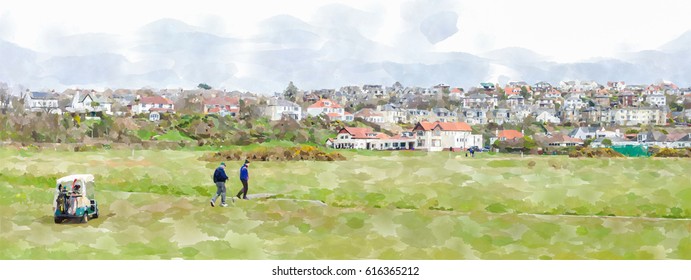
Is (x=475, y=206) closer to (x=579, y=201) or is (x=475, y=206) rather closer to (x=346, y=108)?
(x=579, y=201)

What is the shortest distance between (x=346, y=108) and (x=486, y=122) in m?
4.70

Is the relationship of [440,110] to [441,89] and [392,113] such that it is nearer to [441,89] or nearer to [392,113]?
[441,89]

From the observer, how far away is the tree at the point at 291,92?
20.0 meters

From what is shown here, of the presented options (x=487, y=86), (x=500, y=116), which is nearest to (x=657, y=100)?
(x=500, y=116)

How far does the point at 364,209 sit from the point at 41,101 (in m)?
11.3

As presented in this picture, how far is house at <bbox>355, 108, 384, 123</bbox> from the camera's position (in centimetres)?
2167

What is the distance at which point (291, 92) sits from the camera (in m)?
20.5

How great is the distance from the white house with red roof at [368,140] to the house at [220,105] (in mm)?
3316

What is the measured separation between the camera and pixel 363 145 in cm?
2077

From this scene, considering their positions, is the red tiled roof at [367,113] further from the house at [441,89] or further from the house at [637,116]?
the house at [637,116]

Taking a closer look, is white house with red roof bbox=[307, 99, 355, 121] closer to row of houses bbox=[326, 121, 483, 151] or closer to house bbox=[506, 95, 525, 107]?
row of houses bbox=[326, 121, 483, 151]

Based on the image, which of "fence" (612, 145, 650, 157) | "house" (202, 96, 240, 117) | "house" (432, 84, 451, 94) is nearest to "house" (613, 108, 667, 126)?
"fence" (612, 145, 650, 157)

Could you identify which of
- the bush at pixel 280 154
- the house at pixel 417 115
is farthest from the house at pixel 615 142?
the bush at pixel 280 154
